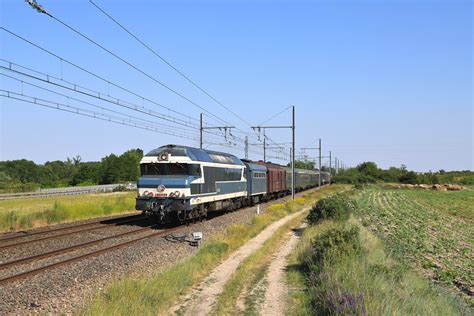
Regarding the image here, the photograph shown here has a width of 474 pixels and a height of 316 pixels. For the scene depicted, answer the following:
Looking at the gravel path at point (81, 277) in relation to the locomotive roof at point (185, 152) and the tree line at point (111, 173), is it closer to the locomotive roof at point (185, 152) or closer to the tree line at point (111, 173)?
the locomotive roof at point (185, 152)

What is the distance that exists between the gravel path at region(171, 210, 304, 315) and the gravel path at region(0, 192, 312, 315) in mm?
1463

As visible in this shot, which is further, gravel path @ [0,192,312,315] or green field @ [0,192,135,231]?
green field @ [0,192,135,231]

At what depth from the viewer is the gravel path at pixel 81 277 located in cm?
921

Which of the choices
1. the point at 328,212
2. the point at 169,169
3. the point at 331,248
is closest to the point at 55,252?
the point at 169,169

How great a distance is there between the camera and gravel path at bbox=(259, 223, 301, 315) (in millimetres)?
9352

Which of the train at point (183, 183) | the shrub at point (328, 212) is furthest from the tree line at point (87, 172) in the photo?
the shrub at point (328, 212)

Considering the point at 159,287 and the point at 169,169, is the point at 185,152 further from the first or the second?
the point at 159,287

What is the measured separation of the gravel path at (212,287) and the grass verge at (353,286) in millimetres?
1637

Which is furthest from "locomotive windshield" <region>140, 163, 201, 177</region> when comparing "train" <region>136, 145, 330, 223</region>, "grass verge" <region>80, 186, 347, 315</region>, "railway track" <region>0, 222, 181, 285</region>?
"grass verge" <region>80, 186, 347, 315</region>

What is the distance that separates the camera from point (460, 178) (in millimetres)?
140875

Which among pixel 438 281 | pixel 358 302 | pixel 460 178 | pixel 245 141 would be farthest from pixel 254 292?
pixel 460 178

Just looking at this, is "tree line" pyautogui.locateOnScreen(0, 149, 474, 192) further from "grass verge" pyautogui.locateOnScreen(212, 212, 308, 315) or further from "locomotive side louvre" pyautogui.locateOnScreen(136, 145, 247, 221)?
"grass verge" pyautogui.locateOnScreen(212, 212, 308, 315)

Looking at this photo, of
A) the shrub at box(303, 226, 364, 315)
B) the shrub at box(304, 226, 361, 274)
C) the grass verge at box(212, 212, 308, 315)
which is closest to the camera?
the shrub at box(303, 226, 364, 315)

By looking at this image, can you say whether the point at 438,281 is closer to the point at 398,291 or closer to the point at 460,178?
the point at 398,291
